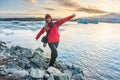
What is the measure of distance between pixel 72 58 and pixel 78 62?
0.93m

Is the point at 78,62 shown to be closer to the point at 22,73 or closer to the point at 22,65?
the point at 22,65

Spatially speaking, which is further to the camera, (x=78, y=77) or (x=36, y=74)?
(x=78, y=77)

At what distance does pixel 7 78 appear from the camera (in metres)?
7.37

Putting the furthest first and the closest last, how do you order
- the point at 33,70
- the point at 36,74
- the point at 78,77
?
the point at 78,77 → the point at 33,70 → the point at 36,74

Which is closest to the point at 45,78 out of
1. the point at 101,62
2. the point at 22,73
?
the point at 22,73

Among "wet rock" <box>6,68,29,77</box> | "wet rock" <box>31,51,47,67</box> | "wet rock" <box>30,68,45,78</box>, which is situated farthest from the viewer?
"wet rock" <box>31,51,47,67</box>

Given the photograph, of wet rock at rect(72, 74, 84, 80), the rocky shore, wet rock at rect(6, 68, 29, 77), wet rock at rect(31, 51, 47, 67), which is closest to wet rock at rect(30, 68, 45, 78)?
the rocky shore

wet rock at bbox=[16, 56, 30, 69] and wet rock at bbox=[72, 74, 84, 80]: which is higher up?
wet rock at bbox=[16, 56, 30, 69]

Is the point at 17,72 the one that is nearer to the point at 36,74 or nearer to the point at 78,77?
the point at 36,74

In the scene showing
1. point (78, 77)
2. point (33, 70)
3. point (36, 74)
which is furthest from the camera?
point (78, 77)

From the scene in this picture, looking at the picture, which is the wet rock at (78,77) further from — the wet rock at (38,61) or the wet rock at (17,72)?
the wet rock at (17,72)

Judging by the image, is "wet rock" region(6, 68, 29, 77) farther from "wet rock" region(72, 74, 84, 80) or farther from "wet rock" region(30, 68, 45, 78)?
"wet rock" region(72, 74, 84, 80)

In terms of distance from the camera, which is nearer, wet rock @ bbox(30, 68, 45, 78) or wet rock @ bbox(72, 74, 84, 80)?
wet rock @ bbox(30, 68, 45, 78)

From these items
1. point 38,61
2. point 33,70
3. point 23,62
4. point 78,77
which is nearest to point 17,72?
point 33,70
